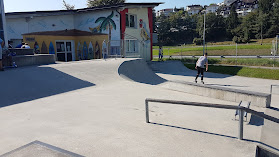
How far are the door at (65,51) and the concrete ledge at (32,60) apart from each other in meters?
8.05

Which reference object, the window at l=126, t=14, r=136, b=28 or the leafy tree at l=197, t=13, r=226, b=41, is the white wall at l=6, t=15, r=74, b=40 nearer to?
the window at l=126, t=14, r=136, b=28

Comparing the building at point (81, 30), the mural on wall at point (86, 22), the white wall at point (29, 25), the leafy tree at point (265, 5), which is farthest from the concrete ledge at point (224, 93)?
the leafy tree at point (265, 5)

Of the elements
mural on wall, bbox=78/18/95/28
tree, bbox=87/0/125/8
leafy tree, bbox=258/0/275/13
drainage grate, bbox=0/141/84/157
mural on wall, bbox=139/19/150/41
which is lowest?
drainage grate, bbox=0/141/84/157

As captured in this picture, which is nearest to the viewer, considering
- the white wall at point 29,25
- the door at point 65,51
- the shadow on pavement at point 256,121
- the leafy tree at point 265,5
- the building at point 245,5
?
the shadow on pavement at point 256,121

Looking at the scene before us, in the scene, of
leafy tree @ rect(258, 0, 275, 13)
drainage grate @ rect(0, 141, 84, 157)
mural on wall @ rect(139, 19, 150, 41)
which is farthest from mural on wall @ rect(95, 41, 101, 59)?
leafy tree @ rect(258, 0, 275, 13)

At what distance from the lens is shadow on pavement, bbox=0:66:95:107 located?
7320 mm

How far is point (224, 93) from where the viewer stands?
7.54 metres

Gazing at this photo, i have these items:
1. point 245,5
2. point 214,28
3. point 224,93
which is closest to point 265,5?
point 214,28

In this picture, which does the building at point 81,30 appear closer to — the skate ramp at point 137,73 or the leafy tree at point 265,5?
the skate ramp at point 137,73

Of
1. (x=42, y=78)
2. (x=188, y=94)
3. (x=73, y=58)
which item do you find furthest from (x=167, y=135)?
(x=73, y=58)

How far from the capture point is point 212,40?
2692 inches

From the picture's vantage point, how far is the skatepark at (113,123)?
12.4ft

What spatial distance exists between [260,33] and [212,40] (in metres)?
14.6

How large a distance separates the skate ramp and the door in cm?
958
